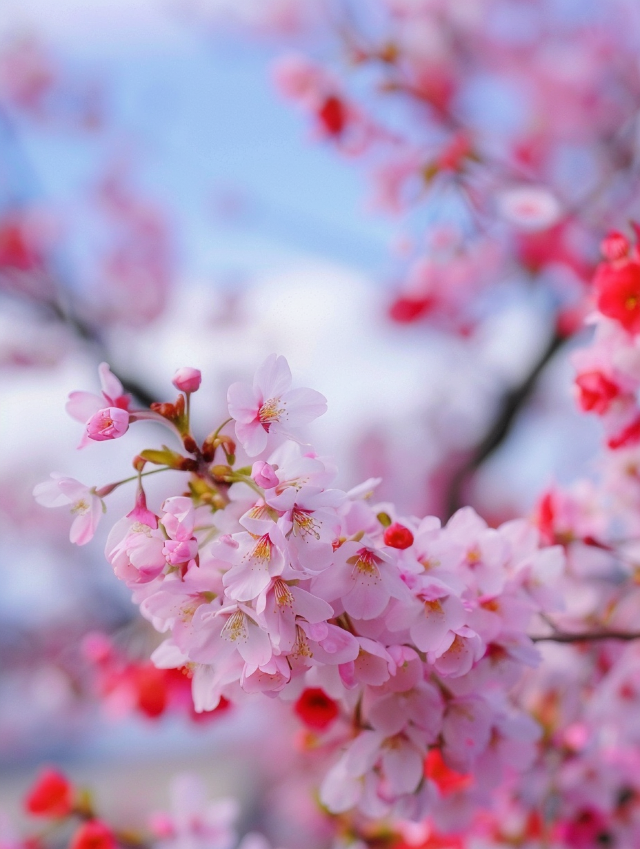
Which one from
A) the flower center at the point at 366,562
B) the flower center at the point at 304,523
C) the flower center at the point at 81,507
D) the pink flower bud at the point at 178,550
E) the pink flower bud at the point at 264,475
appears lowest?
the flower center at the point at 81,507

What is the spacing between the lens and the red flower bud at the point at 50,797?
142cm

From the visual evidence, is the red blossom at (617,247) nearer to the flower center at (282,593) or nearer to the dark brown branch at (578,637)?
the dark brown branch at (578,637)

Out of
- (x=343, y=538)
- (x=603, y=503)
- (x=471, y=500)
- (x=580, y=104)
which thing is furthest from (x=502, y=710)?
(x=580, y=104)

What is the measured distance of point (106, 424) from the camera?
815 millimetres

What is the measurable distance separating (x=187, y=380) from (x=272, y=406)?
4.4 inches

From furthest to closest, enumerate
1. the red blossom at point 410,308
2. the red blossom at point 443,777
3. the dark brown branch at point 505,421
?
the red blossom at point 410,308 → the dark brown branch at point 505,421 → the red blossom at point 443,777

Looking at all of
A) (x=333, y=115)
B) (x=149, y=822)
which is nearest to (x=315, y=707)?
(x=149, y=822)

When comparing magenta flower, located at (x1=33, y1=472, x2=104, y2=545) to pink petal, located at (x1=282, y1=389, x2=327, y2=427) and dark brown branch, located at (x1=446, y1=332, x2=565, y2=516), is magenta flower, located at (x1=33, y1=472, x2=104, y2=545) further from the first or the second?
dark brown branch, located at (x1=446, y1=332, x2=565, y2=516)

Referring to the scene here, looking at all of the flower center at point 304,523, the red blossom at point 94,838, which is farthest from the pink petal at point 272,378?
the red blossom at point 94,838

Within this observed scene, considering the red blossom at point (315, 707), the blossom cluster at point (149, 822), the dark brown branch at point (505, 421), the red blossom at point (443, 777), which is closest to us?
the red blossom at point (315, 707)

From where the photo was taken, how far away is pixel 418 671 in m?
0.87

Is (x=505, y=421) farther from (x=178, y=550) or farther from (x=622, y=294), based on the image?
(x=178, y=550)

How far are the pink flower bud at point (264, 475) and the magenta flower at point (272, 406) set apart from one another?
1.2 inches

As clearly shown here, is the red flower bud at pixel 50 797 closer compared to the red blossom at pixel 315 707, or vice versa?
the red blossom at pixel 315 707
